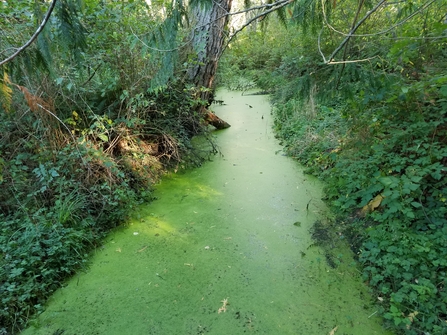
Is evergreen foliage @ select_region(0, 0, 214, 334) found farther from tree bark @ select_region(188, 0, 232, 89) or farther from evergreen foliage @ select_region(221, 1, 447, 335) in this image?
evergreen foliage @ select_region(221, 1, 447, 335)

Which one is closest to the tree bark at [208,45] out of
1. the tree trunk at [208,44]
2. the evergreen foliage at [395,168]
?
the tree trunk at [208,44]

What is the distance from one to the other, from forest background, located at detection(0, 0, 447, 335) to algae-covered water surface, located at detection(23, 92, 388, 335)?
13 cm

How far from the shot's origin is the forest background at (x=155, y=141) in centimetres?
140

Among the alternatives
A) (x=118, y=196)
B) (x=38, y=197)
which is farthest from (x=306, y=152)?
(x=38, y=197)

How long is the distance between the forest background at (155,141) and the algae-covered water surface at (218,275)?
133 mm

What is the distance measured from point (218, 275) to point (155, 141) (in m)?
1.73

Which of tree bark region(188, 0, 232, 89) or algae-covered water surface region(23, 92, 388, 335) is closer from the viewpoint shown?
algae-covered water surface region(23, 92, 388, 335)

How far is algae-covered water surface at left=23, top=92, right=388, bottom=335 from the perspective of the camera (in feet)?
4.42

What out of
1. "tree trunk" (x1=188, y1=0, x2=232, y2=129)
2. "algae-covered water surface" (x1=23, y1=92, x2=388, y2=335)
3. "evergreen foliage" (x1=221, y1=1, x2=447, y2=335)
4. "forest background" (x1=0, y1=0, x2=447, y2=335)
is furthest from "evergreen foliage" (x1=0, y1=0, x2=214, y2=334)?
"evergreen foliage" (x1=221, y1=1, x2=447, y2=335)

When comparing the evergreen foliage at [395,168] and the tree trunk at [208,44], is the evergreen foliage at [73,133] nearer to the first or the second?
the tree trunk at [208,44]

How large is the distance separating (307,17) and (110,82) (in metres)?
1.72

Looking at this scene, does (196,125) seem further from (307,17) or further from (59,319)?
(59,319)

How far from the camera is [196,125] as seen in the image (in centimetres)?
336

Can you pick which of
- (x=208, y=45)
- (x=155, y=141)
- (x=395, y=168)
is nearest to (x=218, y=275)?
(x=395, y=168)
